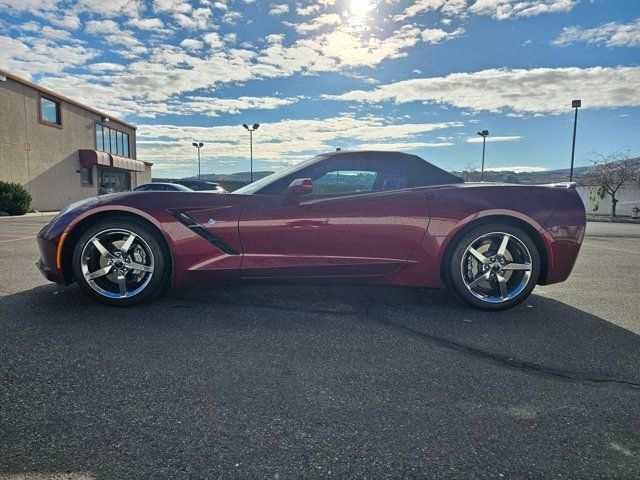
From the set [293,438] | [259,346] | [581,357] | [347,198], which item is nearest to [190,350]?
[259,346]

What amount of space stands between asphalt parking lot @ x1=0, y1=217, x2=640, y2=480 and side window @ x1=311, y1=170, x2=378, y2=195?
1010 millimetres

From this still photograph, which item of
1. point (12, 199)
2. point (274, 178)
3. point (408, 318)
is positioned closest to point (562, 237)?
point (408, 318)

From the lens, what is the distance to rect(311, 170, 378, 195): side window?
12.6ft

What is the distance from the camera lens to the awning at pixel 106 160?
28.8 meters

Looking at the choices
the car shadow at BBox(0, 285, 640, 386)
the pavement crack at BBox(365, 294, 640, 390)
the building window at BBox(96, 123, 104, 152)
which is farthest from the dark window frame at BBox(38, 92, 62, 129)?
the pavement crack at BBox(365, 294, 640, 390)

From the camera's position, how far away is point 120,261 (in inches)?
140

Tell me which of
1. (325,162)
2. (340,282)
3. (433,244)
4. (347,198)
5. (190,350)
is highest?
(325,162)

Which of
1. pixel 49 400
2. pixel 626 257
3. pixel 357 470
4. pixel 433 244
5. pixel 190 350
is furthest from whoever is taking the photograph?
pixel 626 257

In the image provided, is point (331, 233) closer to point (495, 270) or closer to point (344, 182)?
point (344, 182)

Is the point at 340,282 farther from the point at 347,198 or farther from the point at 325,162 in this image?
the point at 325,162

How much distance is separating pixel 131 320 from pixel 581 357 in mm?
3127

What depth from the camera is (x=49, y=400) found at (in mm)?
2039

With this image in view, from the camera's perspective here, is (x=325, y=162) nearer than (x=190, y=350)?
No

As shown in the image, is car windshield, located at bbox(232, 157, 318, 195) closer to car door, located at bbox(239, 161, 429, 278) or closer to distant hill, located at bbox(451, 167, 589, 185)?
car door, located at bbox(239, 161, 429, 278)
